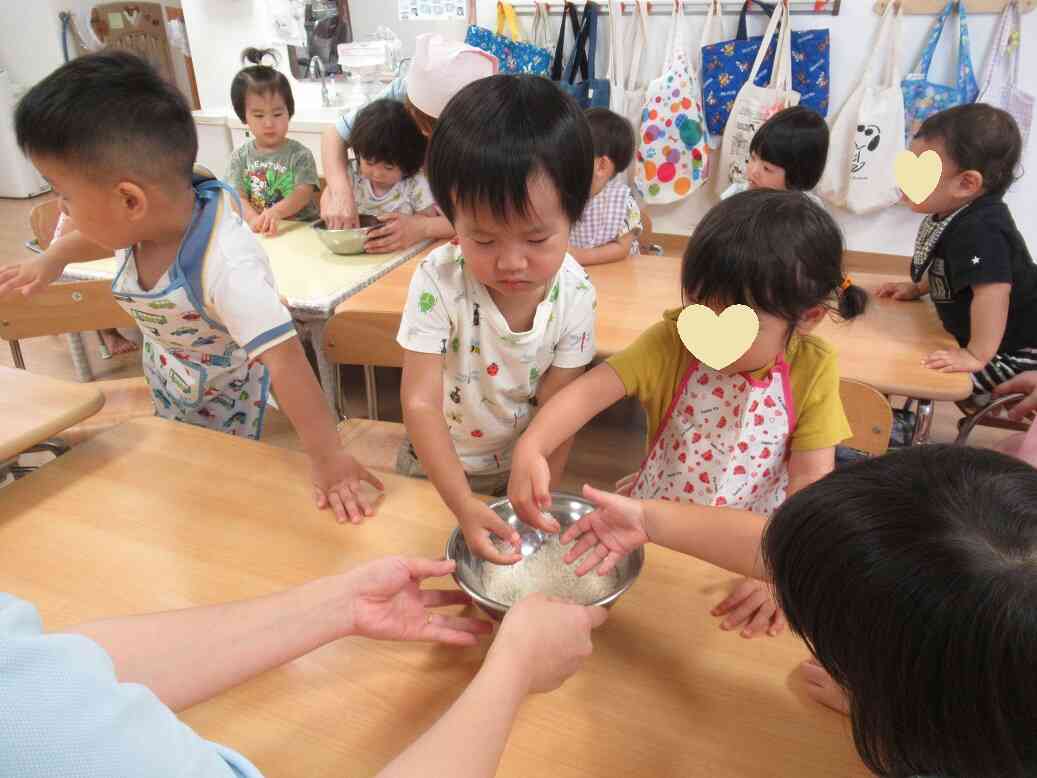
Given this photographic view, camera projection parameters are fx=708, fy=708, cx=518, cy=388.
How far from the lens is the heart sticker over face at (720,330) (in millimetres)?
815

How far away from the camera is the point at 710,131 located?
132 inches

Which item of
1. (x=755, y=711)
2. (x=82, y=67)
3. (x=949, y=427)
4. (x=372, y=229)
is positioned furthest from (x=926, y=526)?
(x=949, y=427)

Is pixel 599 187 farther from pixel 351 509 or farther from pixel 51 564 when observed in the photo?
pixel 51 564

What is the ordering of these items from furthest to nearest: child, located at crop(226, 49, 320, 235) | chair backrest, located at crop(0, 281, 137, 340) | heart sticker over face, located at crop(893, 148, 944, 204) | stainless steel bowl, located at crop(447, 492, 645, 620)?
child, located at crop(226, 49, 320, 235), chair backrest, located at crop(0, 281, 137, 340), heart sticker over face, located at crop(893, 148, 944, 204), stainless steel bowl, located at crop(447, 492, 645, 620)

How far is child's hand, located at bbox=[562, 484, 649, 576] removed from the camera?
810mm

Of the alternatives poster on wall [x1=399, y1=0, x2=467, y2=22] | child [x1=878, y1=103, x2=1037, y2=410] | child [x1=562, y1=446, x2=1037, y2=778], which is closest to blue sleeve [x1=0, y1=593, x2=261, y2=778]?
child [x1=562, y1=446, x2=1037, y2=778]

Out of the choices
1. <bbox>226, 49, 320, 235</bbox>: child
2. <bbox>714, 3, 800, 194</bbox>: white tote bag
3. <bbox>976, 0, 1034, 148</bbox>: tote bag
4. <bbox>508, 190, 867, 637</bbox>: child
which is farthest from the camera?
<bbox>714, 3, 800, 194</bbox>: white tote bag

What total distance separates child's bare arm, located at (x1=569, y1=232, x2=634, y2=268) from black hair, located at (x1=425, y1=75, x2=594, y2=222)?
3.76 ft

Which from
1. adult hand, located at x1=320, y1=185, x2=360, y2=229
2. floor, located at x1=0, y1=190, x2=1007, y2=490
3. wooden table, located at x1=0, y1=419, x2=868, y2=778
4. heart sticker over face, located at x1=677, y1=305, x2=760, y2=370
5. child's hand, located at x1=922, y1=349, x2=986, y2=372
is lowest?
floor, located at x1=0, y1=190, x2=1007, y2=490

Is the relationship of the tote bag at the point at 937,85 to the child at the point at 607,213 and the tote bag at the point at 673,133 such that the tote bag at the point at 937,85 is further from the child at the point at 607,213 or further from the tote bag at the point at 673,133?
the child at the point at 607,213

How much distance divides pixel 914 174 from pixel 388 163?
4.67ft

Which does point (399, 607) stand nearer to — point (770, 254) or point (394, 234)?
point (770, 254)

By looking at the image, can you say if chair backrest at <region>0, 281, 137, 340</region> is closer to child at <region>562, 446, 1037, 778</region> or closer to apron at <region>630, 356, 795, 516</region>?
apron at <region>630, 356, 795, 516</region>

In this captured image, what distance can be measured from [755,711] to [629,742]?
131 mm
